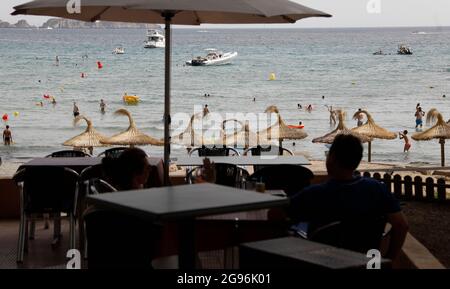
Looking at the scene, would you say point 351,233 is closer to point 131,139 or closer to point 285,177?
point 285,177

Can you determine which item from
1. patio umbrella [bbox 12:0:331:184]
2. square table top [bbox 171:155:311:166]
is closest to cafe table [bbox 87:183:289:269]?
patio umbrella [bbox 12:0:331:184]

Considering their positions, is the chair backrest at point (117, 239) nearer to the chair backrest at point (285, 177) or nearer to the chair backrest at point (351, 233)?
the chair backrest at point (351, 233)

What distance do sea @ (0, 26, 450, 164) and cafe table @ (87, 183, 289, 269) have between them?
31.5m

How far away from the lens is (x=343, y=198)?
13.5 ft

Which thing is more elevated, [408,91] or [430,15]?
[430,15]

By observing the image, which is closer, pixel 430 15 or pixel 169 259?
pixel 169 259

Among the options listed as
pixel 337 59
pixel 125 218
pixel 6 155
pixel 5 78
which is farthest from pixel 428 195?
pixel 337 59

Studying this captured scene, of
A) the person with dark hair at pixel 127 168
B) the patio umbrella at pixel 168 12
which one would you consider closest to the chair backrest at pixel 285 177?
A: the patio umbrella at pixel 168 12

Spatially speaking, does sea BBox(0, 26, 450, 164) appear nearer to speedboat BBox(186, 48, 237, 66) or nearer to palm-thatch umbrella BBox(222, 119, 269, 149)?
speedboat BBox(186, 48, 237, 66)

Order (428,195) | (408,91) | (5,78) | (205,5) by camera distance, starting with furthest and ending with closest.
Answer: (5,78)
(408,91)
(428,195)
(205,5)

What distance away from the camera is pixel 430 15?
315 ft

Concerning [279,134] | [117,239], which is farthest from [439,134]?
[117,239]

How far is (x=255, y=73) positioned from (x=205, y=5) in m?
73.6
